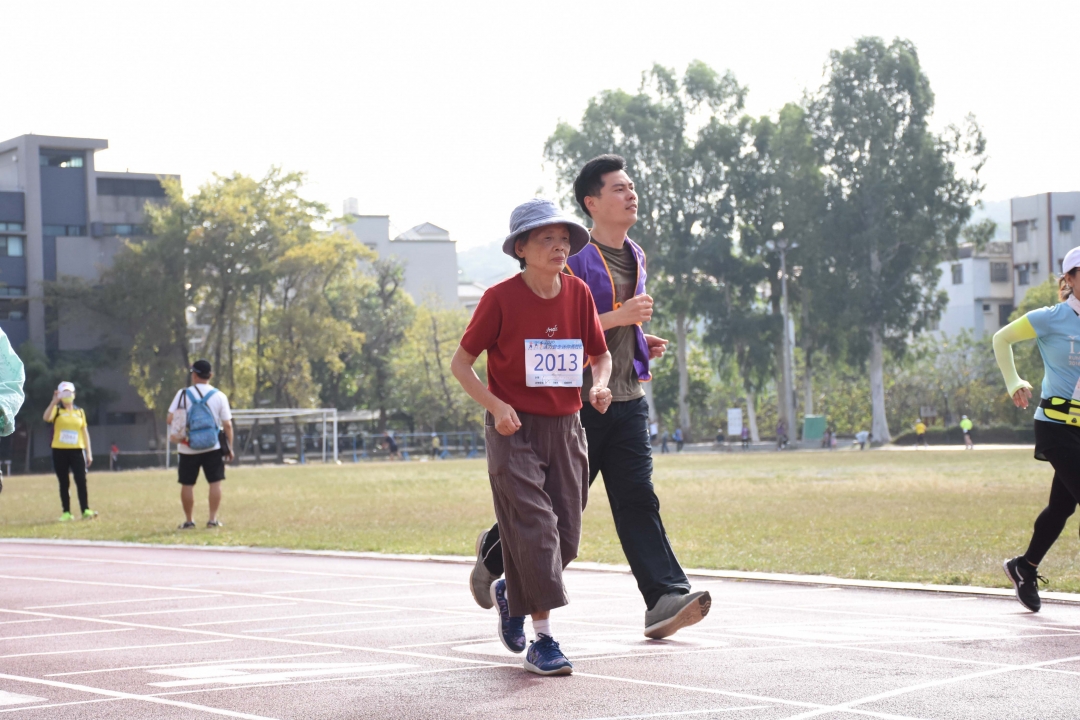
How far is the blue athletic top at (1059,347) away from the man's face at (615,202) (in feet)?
8.00

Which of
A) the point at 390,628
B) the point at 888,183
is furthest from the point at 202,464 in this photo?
the point at 888,183

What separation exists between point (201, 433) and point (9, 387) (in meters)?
10.9

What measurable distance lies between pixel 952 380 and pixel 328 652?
273 ft

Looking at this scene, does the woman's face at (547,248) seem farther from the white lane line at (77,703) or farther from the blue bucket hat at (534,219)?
the white lane line at (77,703)

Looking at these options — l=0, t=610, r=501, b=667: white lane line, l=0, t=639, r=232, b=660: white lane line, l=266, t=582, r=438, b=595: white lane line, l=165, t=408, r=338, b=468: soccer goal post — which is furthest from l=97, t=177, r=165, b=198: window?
l=0, t=639, r=232, b=660: white lane line

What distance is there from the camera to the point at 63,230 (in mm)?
76125


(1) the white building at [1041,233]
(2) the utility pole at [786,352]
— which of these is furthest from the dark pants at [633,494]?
(1) the white building at [1041,233]

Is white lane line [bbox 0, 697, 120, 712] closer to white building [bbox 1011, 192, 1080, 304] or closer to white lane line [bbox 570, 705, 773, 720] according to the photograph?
white lane line [bbox 570, 705, 773, 720]

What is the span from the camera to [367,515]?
1834 centimetres

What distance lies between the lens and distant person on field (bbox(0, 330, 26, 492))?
5.10 m

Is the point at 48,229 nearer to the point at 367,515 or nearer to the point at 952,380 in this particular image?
the point at 952,380

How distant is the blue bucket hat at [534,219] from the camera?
19.4 feet

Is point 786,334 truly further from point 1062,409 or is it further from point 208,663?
point 208,663

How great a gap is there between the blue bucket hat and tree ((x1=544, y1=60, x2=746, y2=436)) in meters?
64.9
